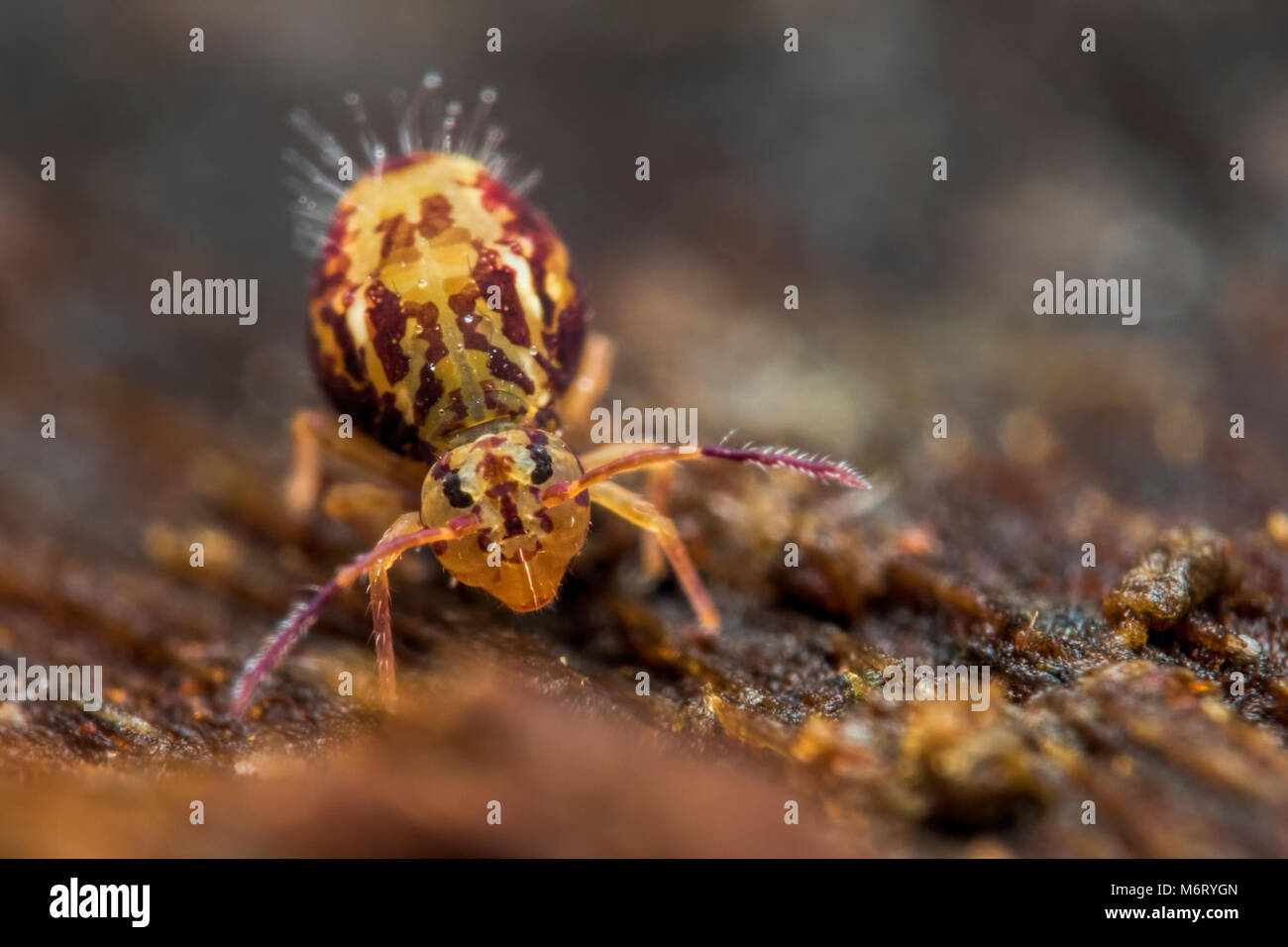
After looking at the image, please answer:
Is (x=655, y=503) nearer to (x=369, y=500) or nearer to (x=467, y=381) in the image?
(x=467, y=381)

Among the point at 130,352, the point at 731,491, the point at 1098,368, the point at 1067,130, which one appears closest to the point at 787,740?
the point at 731,491

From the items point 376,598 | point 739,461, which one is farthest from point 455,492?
point 739,461

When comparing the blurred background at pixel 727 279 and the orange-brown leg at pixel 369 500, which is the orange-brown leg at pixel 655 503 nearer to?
the blurred background at pixel 727 279

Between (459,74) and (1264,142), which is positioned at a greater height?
(459,74)

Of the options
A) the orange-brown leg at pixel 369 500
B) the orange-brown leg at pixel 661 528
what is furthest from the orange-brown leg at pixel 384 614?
the orange-brown leg at pixel 661 528
